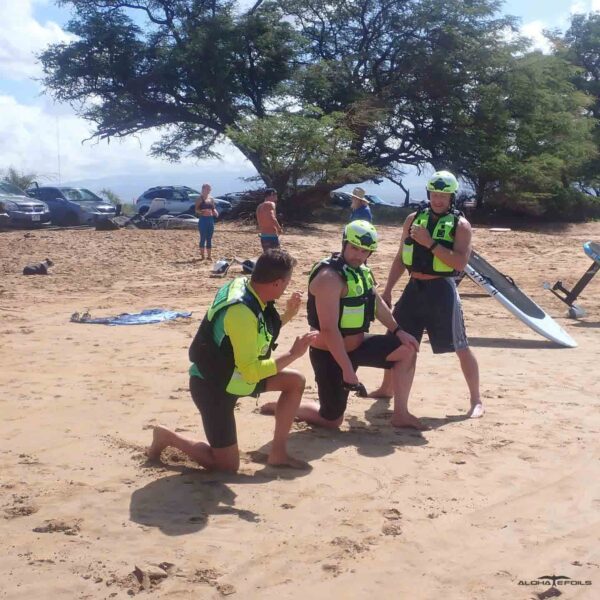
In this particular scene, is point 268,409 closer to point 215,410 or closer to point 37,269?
point 215,410

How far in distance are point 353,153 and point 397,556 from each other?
25194 millimetres

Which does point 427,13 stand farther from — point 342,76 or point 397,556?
point 397,556

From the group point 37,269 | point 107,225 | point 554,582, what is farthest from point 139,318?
point 107,225

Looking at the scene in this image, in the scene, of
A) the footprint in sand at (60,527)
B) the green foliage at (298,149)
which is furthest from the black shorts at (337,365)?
the green foliage at (298,149)

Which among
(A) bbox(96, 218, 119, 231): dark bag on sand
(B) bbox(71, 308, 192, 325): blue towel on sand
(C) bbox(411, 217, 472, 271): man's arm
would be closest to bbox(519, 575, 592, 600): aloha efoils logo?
(C) bbox(411, 217, 472, 271): man's arm

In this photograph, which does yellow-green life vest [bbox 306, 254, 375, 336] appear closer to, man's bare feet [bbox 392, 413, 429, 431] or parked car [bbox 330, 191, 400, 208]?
man's bare feet [bbox 392, 413, 429, 431]

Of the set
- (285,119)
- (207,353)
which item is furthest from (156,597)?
(285,119)

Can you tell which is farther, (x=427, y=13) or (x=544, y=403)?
(x=427, y=13)

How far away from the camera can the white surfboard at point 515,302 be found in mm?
9516

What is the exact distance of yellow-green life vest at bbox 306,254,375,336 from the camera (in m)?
5.81

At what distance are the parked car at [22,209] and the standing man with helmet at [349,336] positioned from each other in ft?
69.4

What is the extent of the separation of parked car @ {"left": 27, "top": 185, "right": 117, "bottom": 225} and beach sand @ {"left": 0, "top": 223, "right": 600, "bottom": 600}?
738 inches

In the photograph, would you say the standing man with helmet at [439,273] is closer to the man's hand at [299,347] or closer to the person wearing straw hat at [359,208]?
the man's hand at [299,347]

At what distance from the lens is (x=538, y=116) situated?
30.5 m
